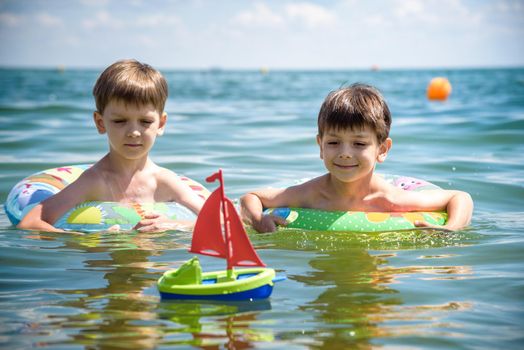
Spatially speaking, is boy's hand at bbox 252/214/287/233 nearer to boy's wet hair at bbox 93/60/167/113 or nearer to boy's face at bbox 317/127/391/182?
boy's face at bbox 317/127/391/182

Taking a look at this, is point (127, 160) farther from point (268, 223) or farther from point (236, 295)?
point (236, 295)

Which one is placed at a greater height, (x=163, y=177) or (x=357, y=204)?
(x=163, y=177)

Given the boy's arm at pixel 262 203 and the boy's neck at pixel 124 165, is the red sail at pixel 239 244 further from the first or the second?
the boy's neck at pixel 124 165

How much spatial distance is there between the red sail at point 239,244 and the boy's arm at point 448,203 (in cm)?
233

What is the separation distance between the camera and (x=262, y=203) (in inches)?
217

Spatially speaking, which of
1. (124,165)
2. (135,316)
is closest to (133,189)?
(124,165)

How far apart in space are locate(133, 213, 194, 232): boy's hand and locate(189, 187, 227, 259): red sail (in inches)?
72.2

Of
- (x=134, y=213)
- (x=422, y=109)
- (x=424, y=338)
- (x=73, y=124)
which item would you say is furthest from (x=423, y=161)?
(x=422, y=109)

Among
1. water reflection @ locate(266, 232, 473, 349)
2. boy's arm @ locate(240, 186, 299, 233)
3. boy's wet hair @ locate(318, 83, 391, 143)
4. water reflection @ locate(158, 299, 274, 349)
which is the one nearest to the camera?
water reflection @ locate(158, 299, 274, 349)

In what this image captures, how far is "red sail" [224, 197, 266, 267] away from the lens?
3.27 m

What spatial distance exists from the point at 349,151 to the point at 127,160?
5.32 ft

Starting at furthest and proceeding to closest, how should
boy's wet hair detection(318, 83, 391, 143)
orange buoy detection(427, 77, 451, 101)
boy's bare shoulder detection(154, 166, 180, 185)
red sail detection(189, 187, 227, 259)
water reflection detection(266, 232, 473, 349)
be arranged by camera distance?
orange buoy detection(427, 77, 451, 101) < boy's bare shoulder detection(154, 166, 180, 185) < boy's wet hair detection(318, 83, 391, 143) < red sail detection(189, 187, 227, 259) < water reflection detection(266, 232, 473, 349)

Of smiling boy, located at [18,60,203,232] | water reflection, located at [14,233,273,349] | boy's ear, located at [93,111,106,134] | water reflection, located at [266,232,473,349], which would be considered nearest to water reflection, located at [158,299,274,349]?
water reflection, located at [14,233,273,349]

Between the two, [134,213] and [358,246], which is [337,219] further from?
[134,213]
